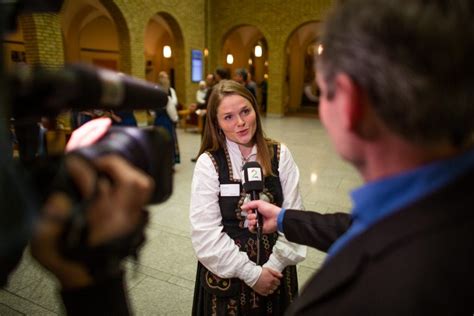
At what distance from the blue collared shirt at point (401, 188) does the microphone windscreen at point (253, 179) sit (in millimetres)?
754

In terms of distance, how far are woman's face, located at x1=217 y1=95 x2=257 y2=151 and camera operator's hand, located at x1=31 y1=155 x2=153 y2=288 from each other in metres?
1.06

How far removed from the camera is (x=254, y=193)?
4.59 ft

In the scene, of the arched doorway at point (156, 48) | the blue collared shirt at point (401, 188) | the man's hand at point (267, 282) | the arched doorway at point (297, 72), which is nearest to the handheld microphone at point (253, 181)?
the man's hand at point (267, 282)

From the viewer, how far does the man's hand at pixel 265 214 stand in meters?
1.30

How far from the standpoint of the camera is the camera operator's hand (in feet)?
1.68

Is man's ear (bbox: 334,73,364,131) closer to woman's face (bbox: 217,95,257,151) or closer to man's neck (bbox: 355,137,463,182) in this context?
man's neck (bbox: 355,137,463,182)

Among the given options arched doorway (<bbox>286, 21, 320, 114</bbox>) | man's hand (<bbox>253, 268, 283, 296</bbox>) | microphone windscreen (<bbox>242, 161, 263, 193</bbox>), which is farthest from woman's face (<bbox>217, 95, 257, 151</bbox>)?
arched doorway (<bbox>286, 21, 320, 114</bbox>)

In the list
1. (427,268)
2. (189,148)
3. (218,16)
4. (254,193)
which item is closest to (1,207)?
(427,268)

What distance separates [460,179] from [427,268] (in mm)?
152

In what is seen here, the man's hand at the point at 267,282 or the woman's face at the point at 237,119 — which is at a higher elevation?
the woman's face at the point at 237,119

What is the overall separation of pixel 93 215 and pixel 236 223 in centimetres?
107

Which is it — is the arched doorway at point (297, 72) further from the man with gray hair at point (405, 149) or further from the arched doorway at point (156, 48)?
the man with gray hair at point (405, 149)

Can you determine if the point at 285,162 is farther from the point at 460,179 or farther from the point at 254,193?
the point at 460,179

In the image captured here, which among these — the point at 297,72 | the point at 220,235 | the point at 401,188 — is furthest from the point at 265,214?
the point at 297,72
